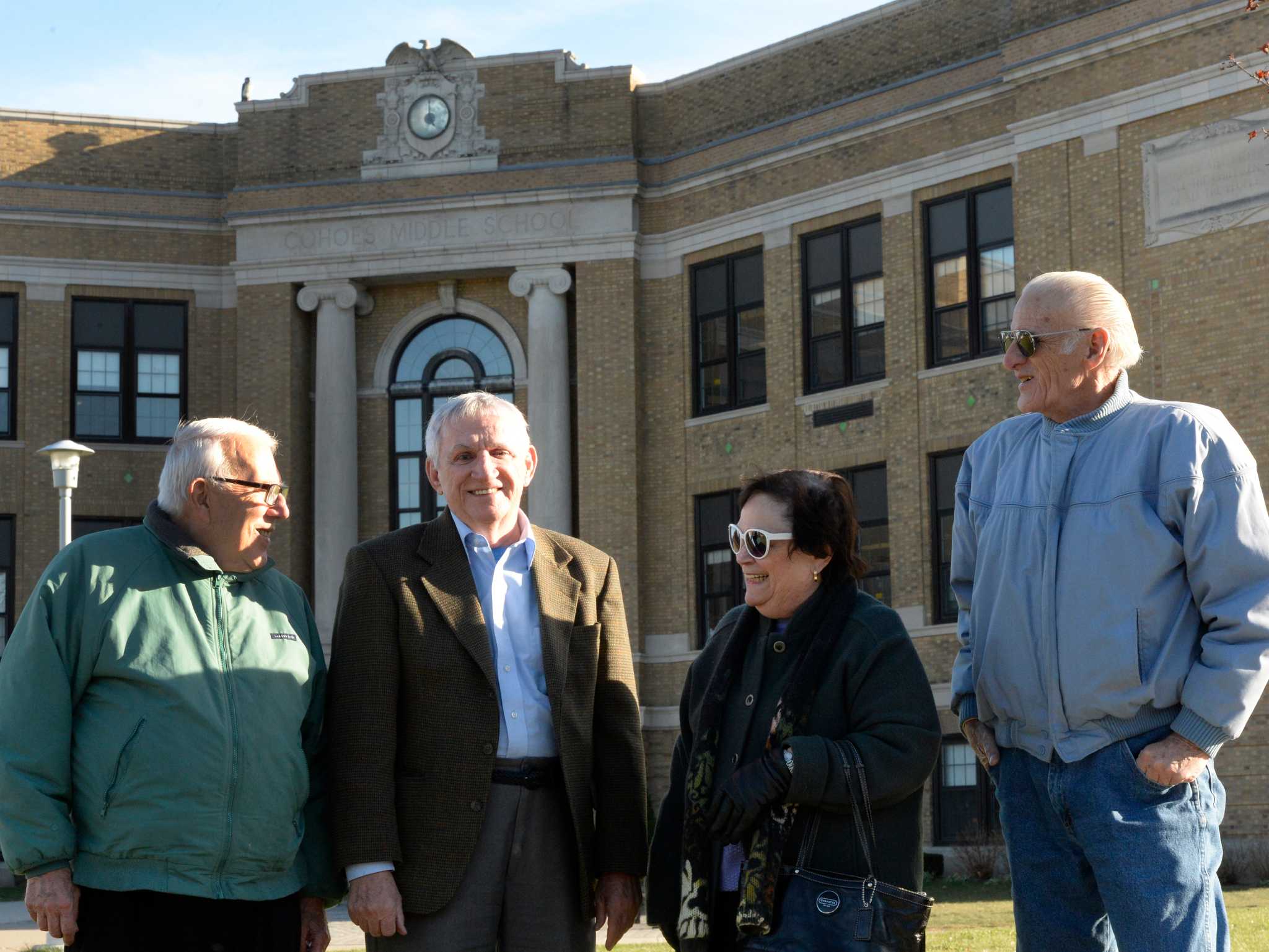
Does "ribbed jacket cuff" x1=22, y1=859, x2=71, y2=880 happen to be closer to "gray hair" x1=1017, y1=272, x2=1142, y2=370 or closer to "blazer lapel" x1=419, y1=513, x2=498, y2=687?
"blazer lapel" x1=419, y1=513, x2=498, y2=687

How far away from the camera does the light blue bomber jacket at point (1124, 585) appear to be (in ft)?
14.3

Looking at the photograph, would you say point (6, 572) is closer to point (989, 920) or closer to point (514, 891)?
point (989, 920)

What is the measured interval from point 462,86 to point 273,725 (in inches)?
941

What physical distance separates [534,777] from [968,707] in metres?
1.37

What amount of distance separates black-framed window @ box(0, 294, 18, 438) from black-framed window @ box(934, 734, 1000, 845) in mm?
16142

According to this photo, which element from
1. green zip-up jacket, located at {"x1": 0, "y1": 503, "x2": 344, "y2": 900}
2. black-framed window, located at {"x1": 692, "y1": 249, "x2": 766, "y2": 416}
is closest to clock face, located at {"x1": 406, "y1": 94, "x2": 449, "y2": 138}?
black-framed window, located at {"x1": 692, "y1": 249, "x2": 766, "y2": 416}

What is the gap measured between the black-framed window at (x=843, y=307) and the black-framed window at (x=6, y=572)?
13.4m

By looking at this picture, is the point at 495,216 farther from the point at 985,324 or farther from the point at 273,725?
the point at 273,725

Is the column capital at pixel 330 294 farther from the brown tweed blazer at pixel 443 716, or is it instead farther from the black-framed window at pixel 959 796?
the brown tweed blazer at pixel 443 716

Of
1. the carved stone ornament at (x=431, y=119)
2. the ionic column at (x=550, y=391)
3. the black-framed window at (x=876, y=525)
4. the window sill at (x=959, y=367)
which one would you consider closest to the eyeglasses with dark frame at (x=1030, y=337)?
the window sill at (x=959, y=367)

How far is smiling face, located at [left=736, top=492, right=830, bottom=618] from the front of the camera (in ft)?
16.4

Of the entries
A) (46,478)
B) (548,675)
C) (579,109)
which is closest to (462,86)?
(579,109)

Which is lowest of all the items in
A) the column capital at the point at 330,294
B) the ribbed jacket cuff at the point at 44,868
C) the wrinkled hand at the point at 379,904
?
the wrinkled hand at the point at 379,904

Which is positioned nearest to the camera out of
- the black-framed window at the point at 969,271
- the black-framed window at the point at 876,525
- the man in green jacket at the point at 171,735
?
the man in green jacket at the point at 171,735
